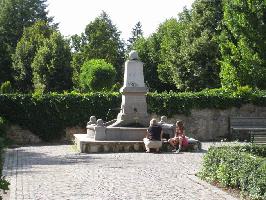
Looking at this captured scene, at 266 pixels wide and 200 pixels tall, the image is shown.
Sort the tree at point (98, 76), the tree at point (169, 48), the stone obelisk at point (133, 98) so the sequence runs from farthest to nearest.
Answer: the tree at point (169, 48)
the tree at point (98, 76)
the stone obelisk at point (133, 98)

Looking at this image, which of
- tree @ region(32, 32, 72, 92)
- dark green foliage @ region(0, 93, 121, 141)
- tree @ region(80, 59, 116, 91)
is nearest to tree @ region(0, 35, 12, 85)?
tree @ region(32, 32, 72, 92)

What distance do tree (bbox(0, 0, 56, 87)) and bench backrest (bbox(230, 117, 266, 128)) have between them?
107 ft

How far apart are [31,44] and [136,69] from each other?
29255 mm

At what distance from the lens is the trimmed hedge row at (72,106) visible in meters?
26.8

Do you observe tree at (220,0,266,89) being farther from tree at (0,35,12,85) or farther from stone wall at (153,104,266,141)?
tree at (0,35,12,85)

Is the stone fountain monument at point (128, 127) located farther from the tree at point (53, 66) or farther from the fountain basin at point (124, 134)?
the tree at point (53, 66)

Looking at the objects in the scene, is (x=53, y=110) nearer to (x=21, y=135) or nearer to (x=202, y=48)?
(x=21, y=135)

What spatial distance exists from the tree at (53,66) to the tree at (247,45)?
56.0 ft

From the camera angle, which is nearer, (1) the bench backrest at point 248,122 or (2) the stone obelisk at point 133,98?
(2) the stone obelisk at point 133,98

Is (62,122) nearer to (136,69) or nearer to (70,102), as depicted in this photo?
(70,102)

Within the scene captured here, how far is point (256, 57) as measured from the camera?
3170 cm

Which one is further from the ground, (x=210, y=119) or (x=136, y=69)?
(x=136, y=69)

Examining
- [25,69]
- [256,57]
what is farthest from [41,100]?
[25,69]

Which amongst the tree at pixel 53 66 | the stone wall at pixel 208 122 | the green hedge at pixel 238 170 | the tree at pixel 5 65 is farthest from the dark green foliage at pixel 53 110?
the tree at pixel 5 65
